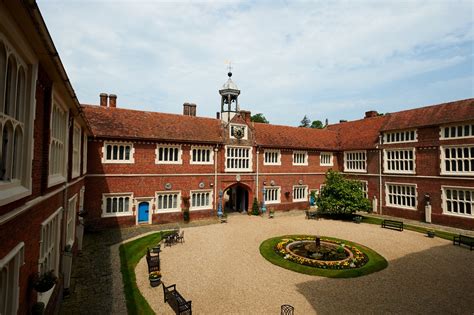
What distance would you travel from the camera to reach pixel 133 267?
43.0 ft

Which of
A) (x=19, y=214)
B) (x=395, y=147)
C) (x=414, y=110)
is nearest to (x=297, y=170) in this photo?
(x=395, y=147)

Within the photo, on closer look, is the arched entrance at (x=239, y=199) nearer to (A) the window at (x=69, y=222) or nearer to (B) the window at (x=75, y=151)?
(B) the window at (x=75, y=151)

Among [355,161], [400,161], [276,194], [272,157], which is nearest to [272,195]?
[276,194]

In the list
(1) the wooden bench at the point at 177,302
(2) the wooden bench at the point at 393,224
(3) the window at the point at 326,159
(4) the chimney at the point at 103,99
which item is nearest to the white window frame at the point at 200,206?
(4) the chimney at the point at 103,99

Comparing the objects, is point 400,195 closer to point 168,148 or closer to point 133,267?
point 168,148

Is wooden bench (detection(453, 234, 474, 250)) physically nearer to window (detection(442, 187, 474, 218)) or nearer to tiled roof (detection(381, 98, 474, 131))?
window (detection(442, 187, 474, 218))

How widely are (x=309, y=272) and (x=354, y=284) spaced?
79.6 inches

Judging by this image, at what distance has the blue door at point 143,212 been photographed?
70.4 feet

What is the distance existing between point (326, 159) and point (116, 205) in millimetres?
23635

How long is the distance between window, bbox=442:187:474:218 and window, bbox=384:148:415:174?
336 cm

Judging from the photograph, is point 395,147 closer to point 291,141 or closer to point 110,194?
point 291,141

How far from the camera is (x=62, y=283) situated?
968 centimetres

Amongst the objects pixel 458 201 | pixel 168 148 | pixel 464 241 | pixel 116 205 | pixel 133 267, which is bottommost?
pixel 133 267

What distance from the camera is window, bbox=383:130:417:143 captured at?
81.8 feet
